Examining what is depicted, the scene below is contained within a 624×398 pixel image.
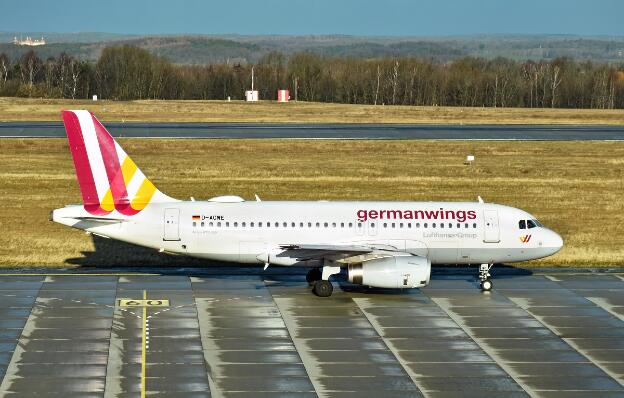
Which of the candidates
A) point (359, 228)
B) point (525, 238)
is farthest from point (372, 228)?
point (525, 238)

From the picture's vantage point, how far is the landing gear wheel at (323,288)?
43469mm

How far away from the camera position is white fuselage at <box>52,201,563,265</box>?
1726 inches

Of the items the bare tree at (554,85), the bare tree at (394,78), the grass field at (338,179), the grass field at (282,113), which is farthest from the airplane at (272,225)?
the bare tree at (394,78)

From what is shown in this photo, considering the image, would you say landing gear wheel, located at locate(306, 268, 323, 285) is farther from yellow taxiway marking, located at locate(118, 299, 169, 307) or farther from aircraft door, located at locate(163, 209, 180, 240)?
yellow taxiway marking, located at locate(118, 299, 169, 307)

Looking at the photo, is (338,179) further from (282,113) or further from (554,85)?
(554,85)

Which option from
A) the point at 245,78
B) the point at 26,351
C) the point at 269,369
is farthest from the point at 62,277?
the point at 245,78

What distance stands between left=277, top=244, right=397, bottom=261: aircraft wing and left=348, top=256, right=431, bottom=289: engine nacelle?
2.23ft

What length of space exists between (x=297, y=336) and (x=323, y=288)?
5950 mm

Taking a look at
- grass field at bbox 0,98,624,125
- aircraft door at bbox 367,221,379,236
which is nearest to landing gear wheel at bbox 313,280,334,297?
aircraft door at bbox 367,221,379,236

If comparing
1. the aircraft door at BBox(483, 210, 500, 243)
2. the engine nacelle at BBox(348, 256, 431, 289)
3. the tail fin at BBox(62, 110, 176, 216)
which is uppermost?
the tail fin at BBox(62, 110, 176, 216)

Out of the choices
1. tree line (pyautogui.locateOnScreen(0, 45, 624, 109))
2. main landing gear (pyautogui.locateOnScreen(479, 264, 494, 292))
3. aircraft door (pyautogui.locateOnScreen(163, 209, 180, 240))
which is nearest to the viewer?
aircraft door (pyautogui.locateOnScreen(163, 209, 180, 240))

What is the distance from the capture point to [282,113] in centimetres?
13638

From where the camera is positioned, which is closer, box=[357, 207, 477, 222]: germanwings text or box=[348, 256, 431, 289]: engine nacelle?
box=[348, 256, 431, 289]: engine nacelle

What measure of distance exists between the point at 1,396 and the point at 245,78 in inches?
6614
